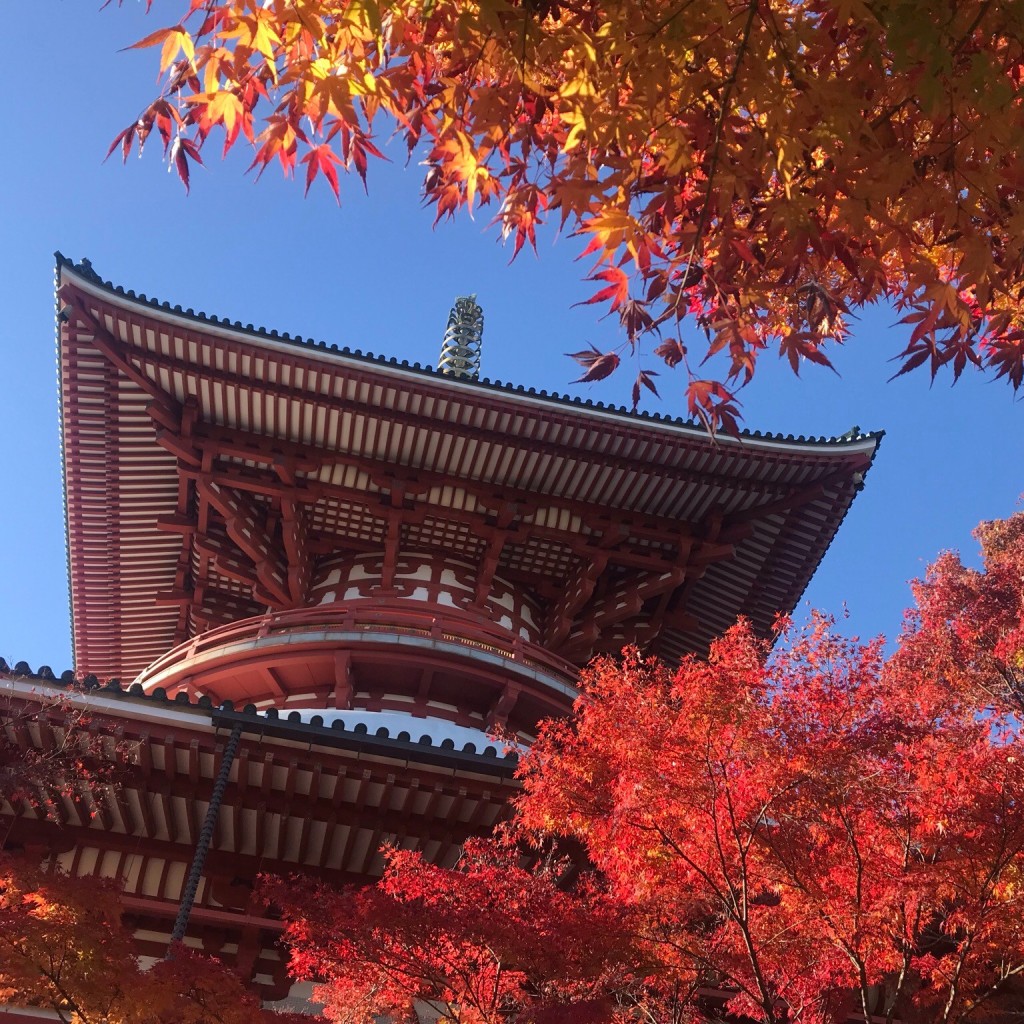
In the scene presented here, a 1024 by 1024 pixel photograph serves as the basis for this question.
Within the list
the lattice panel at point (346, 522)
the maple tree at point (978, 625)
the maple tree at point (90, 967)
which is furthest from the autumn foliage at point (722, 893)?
the maple tree at point (978, 625)

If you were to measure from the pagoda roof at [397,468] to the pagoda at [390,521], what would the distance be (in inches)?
1.4

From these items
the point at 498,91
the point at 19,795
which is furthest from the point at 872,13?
the point at 19,795

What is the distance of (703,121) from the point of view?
3770 millimetres

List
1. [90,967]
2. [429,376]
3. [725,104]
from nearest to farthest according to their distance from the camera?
[725,104]
[90,967]
[429,376]

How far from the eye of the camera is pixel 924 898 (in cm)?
746

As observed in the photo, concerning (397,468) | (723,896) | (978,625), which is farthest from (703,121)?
(978,625)

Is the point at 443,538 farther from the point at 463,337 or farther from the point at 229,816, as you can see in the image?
the point at 463,337

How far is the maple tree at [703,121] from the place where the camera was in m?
3.41

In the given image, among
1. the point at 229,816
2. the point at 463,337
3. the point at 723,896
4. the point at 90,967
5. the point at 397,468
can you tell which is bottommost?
the point at 90,967

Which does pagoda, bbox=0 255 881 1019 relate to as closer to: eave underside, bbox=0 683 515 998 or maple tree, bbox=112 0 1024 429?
eave underside, bbox=0 683 515 998

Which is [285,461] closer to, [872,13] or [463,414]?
[463,414]

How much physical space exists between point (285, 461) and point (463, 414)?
2.90m

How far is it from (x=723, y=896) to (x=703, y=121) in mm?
5747

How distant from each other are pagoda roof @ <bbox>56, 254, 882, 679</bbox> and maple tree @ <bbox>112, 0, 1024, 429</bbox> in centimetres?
1022
